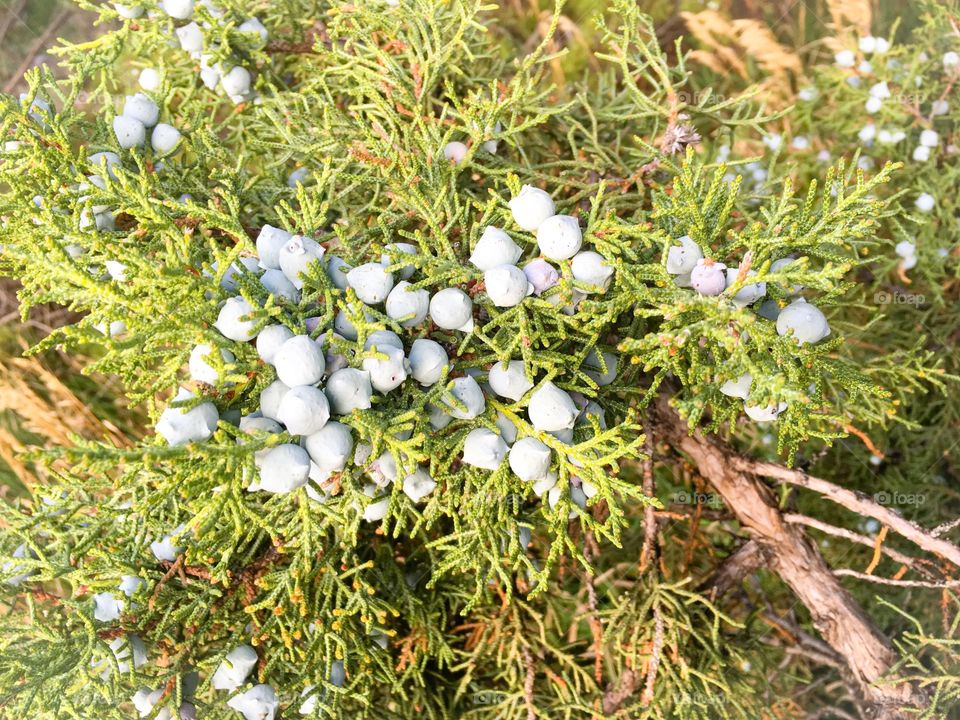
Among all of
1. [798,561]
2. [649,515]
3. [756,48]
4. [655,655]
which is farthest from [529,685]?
[756,48]

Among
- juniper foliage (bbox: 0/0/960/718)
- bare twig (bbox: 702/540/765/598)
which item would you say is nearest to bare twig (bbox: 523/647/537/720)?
juniper foliage (bbox: 0/0/960/718)

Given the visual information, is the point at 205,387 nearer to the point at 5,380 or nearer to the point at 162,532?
the point at 162,532

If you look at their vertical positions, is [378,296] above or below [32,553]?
above

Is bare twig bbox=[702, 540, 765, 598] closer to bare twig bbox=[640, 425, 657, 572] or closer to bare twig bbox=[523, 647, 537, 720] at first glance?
bare twig bbox=[640, 425, 657, 572]

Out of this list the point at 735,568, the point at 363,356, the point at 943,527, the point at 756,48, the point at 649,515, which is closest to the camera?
the point at 363,356

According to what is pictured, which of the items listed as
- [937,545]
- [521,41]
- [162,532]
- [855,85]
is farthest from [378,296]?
[521,41]

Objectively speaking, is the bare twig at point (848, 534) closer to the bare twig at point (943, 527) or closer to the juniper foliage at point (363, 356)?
the bare twig at point (943, 527)

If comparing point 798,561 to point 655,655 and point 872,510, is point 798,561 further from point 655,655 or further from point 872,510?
point 655,655

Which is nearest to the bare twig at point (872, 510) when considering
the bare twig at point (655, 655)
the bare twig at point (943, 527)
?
the bare twig at point (943, 527)
